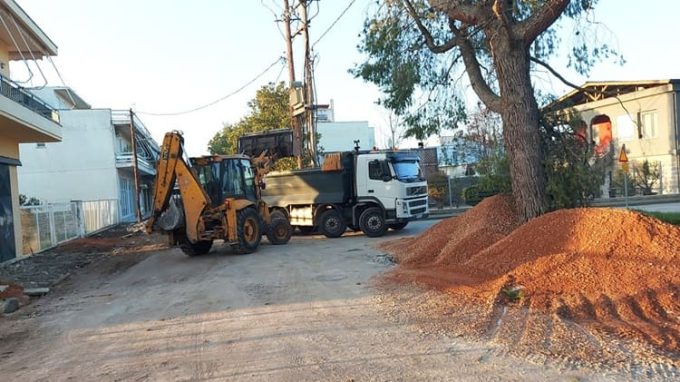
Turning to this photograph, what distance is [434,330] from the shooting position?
6812 mm

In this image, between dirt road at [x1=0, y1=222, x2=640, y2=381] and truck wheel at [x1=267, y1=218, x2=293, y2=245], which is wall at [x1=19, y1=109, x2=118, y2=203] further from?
dirt road at [x1=0, y1=222, x2=640, y2=381]

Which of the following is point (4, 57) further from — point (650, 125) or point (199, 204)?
point (650, 125)

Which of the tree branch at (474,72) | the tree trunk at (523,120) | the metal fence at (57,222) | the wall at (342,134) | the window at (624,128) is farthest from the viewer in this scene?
the wall at (342,134)

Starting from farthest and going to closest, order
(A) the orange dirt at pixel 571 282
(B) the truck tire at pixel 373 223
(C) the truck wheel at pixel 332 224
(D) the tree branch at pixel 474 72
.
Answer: (C) the truck wheel at pixel 332 224 < (B) the truck tire at pixel 373 223 < (D) the tree branch at pixel 474 72 < (A) the orange dirt at pixel 571 282

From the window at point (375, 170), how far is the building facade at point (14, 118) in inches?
412

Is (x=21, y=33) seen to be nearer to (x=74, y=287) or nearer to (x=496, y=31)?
(x=74, y=287)

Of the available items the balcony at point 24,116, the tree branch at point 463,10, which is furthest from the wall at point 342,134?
the tree branch at point 463,10

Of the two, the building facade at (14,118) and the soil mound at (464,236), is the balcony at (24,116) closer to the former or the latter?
the building facade at (14,118)

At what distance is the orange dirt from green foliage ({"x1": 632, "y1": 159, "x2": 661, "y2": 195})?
27.3 m

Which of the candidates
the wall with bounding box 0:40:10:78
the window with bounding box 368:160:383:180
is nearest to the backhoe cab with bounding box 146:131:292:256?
the window with bounding box 368:160:383:180

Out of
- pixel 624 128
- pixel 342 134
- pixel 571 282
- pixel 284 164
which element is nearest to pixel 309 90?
pixel 284 164

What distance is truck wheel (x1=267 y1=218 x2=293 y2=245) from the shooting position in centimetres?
1864

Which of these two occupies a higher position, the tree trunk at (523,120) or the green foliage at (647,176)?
the tree trunk at (523,120)

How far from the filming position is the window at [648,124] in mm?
36125
